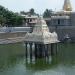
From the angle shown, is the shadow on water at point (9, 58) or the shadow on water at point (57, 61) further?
the shadow on water at point (9, 58)

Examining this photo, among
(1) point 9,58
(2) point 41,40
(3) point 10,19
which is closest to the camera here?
(2) point 41,40

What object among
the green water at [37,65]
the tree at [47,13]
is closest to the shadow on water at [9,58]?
the green water at [37,65]

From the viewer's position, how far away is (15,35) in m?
58.7

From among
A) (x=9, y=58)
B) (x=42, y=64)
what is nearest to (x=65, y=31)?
(x=9, y=58)

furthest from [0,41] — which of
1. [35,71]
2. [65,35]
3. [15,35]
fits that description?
[35,71]

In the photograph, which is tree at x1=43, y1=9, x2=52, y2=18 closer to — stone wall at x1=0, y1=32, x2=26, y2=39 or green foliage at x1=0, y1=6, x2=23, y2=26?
green foliage at x1=0, y1=6, x2=23, y2=26

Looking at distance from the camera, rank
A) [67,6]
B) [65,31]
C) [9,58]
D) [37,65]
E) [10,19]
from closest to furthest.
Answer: [37,65], [9,58], [65,31], [67,6], [10,19]

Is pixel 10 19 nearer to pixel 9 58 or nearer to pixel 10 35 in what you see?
pixel 10 35

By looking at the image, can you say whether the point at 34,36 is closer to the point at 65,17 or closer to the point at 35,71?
the point at 35,71

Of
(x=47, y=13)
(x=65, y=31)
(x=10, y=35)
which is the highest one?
(x=47, y=13)

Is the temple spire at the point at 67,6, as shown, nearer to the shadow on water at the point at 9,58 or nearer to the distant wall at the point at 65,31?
the distant wall at the point at 65,31

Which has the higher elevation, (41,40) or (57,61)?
(41,40)

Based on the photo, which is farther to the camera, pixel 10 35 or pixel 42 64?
pixel 10 35

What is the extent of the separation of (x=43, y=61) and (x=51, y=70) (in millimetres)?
4279
